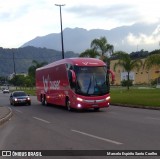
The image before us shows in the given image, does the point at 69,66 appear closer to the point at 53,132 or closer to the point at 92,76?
the point at 92,76

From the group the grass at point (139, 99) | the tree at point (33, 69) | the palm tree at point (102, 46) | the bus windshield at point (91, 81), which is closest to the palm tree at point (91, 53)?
the palm tree at point (102, 46)

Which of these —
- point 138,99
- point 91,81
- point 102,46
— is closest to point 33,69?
point 102,46

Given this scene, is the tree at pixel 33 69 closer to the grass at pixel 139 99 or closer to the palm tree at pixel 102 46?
the palm tree at pixel 102 46

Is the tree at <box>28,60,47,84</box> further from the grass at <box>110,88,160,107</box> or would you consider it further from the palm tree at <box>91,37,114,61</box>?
the grass at <box>110,88,160,107</box>

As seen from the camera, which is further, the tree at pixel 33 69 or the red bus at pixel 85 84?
the tree at pixel 33 69

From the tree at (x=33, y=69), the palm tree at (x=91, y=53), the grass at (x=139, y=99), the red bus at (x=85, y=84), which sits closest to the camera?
the red bus at (x=85, y=84)

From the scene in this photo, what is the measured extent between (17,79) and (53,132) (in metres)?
143

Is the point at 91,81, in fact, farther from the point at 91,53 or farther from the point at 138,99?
the point at 91,53

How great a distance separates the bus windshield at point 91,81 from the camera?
2803 centimetres

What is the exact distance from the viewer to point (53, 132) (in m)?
16.9

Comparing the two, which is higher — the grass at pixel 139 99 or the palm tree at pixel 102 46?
the palm tree at pixel 102 46

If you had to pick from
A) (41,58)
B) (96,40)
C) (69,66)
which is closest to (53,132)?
(69,66)

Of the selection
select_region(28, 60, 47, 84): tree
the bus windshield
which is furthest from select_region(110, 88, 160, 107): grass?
select_region(28, 60, 47, 84): tree

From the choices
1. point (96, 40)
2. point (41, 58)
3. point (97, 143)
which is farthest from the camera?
point (41, 58)
